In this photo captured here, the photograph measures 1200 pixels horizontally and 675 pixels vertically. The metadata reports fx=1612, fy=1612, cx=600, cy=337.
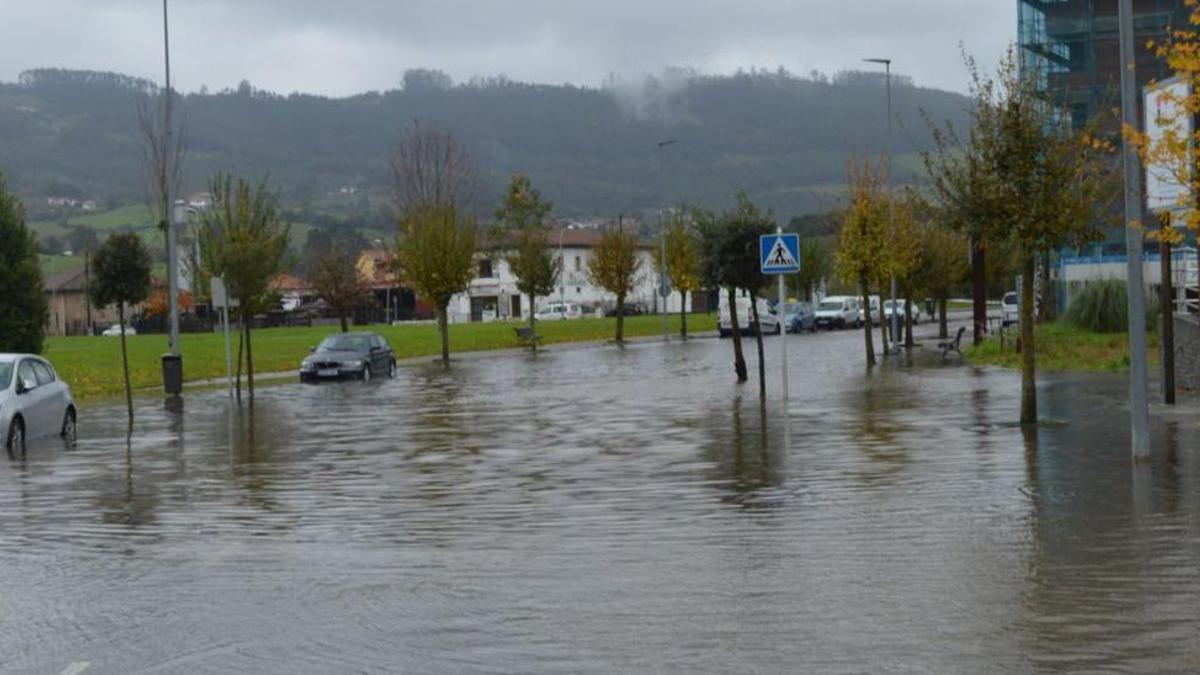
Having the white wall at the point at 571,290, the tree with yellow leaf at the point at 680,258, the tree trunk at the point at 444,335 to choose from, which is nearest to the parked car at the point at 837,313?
the tree with yellow leaf at the point at 680,258

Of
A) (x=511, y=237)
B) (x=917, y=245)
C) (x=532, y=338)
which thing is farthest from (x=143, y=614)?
(x=511, y=237)

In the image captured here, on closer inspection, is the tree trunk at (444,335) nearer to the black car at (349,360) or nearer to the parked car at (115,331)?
the black car at (349,360)

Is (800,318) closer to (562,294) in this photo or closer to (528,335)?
(528,335)

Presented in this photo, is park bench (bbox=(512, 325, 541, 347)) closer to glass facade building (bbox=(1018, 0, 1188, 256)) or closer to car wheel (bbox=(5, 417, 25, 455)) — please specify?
glass facade building (bbox=(1018, 0, 1188, 256))

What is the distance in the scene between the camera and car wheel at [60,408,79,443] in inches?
1028

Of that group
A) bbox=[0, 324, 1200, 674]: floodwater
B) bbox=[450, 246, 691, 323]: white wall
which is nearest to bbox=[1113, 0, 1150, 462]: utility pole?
bbox=[0, 324, 1200, 674]: floodwater

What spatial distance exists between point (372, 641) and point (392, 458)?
12094 millimetres

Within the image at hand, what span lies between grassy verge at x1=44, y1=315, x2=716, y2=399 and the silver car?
15.0m

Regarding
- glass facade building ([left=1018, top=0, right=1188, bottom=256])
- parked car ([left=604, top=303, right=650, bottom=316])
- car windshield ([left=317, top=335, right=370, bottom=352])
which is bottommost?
parked car ([left=604, top=303, right=650, bottom=316])

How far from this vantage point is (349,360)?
4612 cm

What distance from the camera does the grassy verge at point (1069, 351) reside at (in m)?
36.6

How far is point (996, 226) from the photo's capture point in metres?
21.9

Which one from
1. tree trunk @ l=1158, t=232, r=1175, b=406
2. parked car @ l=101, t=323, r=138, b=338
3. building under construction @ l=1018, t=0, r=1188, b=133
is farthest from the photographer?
parked car @ l=101, t=323, r=138, b=338

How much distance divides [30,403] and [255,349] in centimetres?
4529
